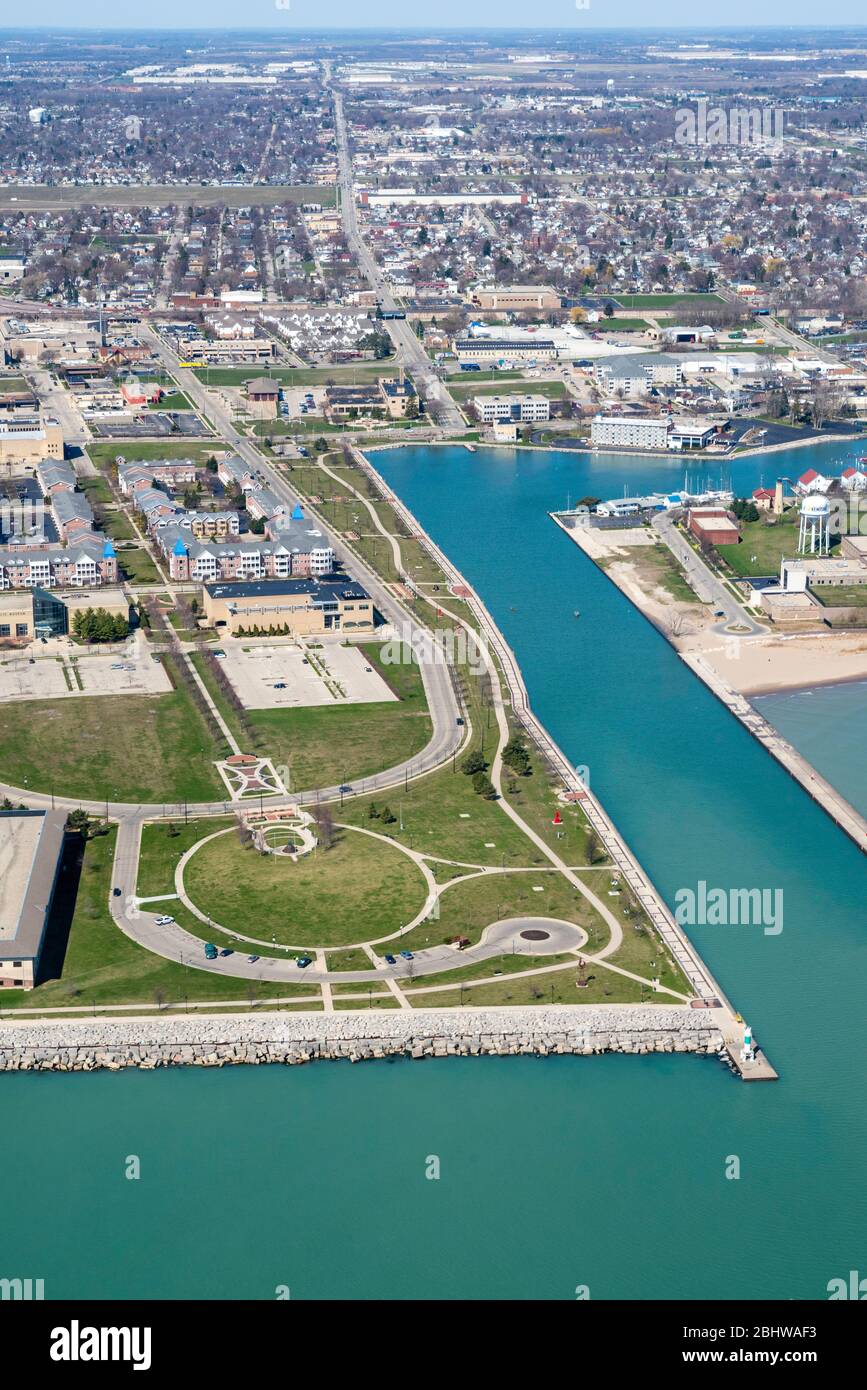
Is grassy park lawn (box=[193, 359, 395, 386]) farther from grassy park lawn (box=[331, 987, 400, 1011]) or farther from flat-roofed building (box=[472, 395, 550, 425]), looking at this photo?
grassy park lawn (box=[331, 987, 400, 1011])

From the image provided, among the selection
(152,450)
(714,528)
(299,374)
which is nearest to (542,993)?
(714,528)

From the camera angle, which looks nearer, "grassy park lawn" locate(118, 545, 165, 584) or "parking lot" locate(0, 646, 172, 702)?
"parking lot" locate(0, 646, 172, 702)

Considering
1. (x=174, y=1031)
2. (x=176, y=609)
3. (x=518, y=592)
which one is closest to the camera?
(x=174, y=1031)

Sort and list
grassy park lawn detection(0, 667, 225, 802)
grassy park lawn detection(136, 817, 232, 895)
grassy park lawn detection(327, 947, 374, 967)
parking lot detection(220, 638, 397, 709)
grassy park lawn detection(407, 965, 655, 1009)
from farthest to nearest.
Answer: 1. parking lot detection(220, 638, 397, 709)
2. grassy park lawn detection(0, 667, 225, 802)
3. grassy park lawn detection(136, 817, 232, 895)
4. grassy park lawn detection(327, 947, 374, 967)
5. grassy park lawn detection(407, 965, 655, 1009)

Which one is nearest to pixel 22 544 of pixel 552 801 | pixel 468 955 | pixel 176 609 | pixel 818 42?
pixel 176 609

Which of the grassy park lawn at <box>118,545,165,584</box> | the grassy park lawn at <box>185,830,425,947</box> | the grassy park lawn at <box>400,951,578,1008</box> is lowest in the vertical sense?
the grassy park lawn at <box>118,545,165,584</box>

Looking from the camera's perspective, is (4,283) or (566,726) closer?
(566,726)

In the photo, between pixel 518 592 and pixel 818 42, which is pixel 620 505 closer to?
pixel 518 592

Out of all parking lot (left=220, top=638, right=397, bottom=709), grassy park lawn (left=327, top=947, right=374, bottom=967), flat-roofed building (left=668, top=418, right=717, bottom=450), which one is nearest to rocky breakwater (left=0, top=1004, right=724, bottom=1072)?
grassy park lawn (left=327, top=947, right=374, bottom=967)
